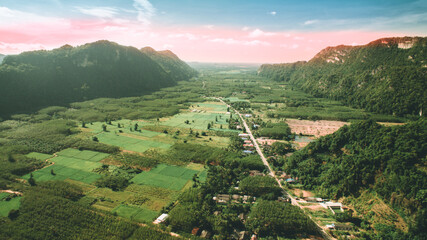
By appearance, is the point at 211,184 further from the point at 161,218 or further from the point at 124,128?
the point at 124,128

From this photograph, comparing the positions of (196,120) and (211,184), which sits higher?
(196,120)

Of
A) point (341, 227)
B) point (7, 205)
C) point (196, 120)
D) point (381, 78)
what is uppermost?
point (381, 78)

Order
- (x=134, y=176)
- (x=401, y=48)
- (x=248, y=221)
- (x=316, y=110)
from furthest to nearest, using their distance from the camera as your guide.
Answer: (x=401, y=48), (x=316, y=110), (x=134, y=176), (x=248, y=221)

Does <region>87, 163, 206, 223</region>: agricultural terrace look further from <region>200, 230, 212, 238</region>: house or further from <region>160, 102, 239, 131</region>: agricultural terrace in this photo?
<region>160, 102, 239, 131</region>: agricultural terrace

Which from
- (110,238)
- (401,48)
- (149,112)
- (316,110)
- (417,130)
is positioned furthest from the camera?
(401,48)

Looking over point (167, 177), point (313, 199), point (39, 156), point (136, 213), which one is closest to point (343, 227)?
point (313, 199)

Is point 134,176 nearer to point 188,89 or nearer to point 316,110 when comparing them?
point 316,110

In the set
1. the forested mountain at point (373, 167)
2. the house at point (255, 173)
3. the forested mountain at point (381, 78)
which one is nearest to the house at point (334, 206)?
the forested mountain at point (373, 167)

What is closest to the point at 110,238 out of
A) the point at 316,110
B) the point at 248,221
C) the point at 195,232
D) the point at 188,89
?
the point at 195,232
